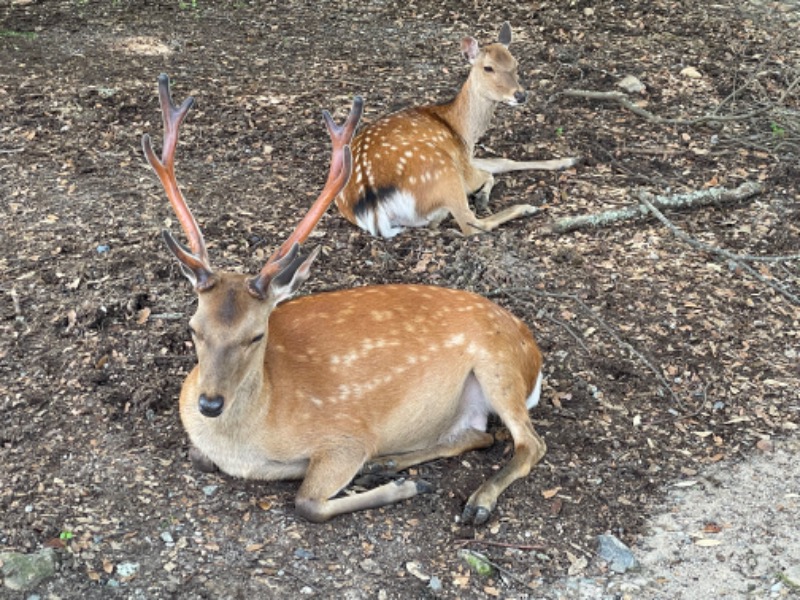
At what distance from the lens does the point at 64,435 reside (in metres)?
4.39

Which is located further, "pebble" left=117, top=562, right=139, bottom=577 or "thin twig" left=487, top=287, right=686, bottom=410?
"thin twig" left=487, top=287, right=686, bottom=410

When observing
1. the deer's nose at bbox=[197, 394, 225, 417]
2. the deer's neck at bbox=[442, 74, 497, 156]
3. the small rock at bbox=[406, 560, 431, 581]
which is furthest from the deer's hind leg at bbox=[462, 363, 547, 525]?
the deer's neck at bbox=[442, 74, 497, 156]

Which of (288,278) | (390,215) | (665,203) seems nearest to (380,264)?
(390,215)

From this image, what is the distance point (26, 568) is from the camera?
367cm

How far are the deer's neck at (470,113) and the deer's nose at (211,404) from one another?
3.95 m

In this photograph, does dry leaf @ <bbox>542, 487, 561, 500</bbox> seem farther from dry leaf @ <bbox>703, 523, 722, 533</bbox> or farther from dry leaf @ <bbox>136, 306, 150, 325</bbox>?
dry leaf @ <bbox>136, 306, 150, 325</bbox>

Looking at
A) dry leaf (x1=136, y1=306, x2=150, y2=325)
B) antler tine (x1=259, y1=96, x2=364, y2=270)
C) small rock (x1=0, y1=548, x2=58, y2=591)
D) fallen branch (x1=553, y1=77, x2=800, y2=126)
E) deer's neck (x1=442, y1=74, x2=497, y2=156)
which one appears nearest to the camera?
small rock (x1=0, y1=548, x2=58, y2=591)

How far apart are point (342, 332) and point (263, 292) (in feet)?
1.93

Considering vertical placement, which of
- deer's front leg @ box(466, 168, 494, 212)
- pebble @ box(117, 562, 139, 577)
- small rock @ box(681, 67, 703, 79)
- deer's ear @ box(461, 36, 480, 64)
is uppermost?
deer's ear @ box(461, 36, 480, 64)

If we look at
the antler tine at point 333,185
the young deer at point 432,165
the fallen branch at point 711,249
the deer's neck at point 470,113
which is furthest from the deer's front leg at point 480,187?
the antler tine at point 333,185

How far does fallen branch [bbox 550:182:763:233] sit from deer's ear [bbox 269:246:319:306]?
2563 mm

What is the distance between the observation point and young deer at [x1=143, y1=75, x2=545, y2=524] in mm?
3891

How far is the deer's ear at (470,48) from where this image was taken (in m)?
7.57

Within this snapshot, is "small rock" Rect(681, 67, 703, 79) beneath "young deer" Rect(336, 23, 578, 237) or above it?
above
